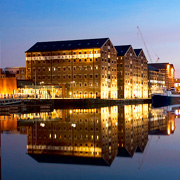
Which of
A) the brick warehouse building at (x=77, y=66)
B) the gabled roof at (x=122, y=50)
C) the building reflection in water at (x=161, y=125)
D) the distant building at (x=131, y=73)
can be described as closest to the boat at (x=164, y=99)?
the distant building at (x=131, y=73)

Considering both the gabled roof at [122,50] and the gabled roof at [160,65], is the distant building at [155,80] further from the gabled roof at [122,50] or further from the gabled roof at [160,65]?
the gabled roof at [122,50]

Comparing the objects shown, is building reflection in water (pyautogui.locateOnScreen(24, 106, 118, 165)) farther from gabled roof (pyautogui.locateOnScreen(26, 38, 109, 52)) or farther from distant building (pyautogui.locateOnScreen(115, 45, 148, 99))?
distant building (pyautogui.locateOnScreen(115, 45, 148, 99))

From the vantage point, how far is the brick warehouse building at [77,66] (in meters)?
96.9

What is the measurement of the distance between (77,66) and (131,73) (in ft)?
93.5

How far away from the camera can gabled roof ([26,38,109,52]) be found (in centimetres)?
9812

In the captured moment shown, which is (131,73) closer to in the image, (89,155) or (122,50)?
(122,50)

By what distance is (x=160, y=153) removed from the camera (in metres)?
18.6

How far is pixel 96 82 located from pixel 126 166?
81621 mm

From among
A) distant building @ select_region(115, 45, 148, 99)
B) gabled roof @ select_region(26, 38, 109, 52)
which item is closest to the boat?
distant building @ select_region(115, 45, 148, 99)

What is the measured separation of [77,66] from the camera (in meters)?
98.4

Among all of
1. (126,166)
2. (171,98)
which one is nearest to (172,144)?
(126,166)

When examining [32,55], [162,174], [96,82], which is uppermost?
[32,55]

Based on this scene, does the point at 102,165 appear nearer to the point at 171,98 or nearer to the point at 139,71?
the point at 139,71

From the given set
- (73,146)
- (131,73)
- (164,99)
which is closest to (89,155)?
(73,146)
